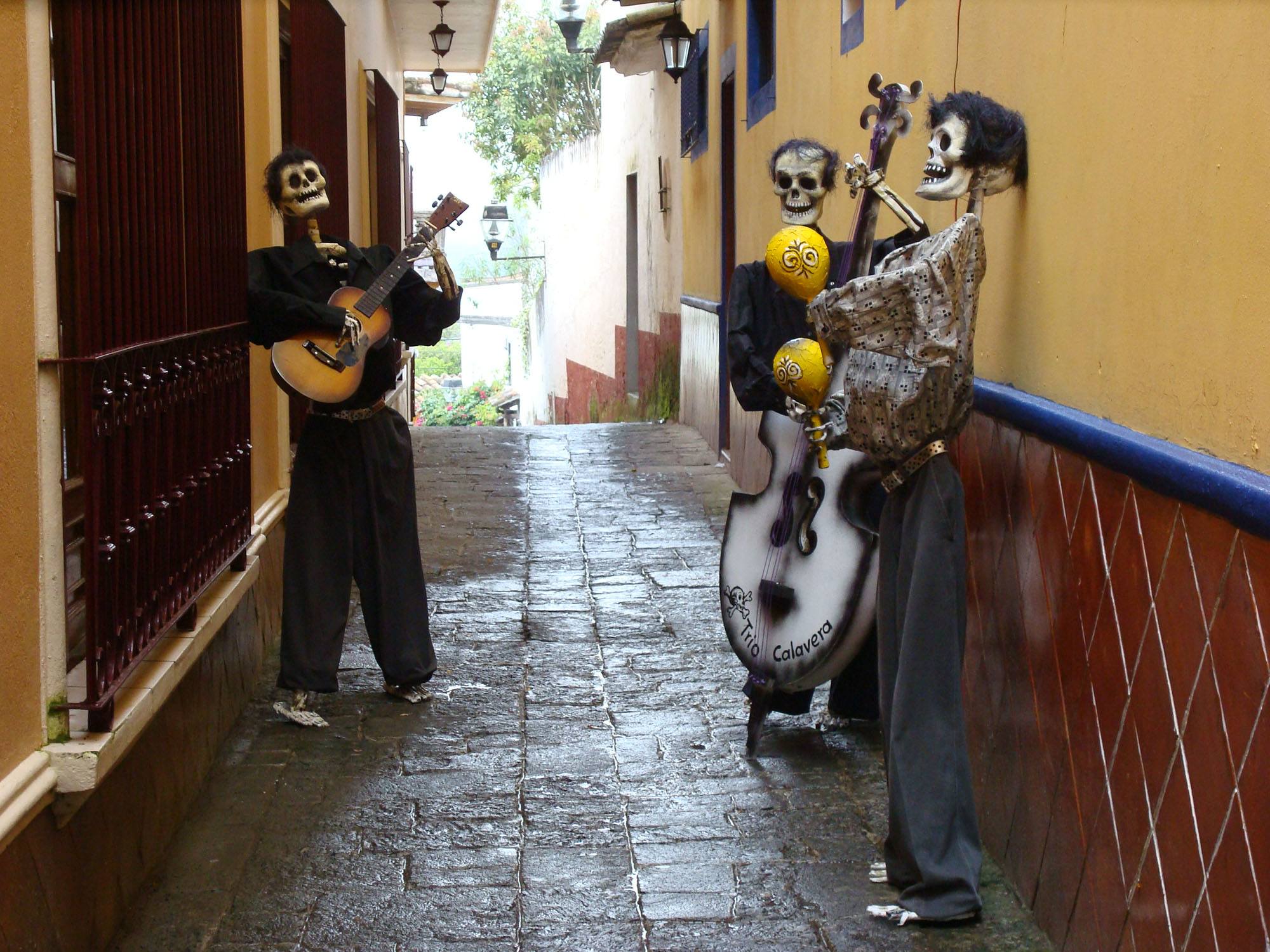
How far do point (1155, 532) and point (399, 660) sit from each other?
3.28m

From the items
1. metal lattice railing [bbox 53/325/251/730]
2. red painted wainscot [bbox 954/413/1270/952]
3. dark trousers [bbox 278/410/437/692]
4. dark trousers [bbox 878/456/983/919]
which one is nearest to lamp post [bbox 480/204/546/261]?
dark trousers [bbox 278/410/437/692]

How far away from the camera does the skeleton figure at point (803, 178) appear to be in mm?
4805

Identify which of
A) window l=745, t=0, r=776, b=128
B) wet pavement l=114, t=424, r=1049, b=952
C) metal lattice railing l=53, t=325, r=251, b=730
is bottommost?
wet pavement l=114, t=424, r=1049, b=952

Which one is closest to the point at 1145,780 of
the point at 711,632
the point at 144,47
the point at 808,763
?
the point at 808,763

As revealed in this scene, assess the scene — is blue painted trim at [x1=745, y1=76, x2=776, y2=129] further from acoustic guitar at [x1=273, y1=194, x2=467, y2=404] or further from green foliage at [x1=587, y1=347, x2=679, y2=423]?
green foliage at [x1=587, y1=347, x2=679, y2=423]

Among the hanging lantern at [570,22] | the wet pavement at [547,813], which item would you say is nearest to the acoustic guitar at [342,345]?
the wet pavement at [547,813]

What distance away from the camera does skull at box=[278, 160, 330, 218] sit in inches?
205

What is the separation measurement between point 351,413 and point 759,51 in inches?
215

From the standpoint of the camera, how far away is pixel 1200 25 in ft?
9.17

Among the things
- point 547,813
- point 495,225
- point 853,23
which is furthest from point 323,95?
point 495,225

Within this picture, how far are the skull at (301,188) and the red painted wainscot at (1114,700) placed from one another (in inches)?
93.7

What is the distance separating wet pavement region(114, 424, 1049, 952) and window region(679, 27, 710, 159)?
19.3ft

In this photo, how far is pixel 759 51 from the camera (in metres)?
9.82

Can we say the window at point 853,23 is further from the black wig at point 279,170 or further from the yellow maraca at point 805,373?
the yellow maraca at point 805,373
